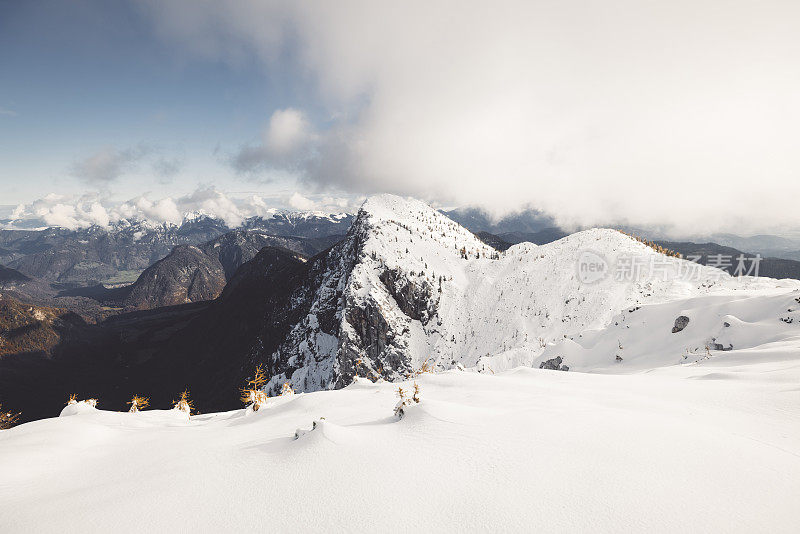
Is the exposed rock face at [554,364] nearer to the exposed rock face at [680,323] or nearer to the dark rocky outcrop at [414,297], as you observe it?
the exposed rock face at [680,323]

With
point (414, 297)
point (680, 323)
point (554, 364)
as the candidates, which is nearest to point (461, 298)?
point (414, 297)

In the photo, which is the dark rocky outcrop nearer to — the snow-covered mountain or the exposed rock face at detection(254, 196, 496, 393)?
the exposed rock face at detection(254, 196, 496, 393)

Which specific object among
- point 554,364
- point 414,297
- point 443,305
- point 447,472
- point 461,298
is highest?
point 414,297

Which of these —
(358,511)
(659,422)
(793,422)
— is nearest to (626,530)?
(358,511)

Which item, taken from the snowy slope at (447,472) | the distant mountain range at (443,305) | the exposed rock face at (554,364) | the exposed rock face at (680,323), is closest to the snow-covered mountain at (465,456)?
the snowy slope at (447,472)

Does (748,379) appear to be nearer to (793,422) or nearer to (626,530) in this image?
(793,422)

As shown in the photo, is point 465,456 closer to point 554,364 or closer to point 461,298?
point 554,364

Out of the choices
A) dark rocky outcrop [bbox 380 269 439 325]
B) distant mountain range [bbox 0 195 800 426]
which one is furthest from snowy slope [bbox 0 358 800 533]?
dark rocky outcrop [bbox 380 269 439 325]
